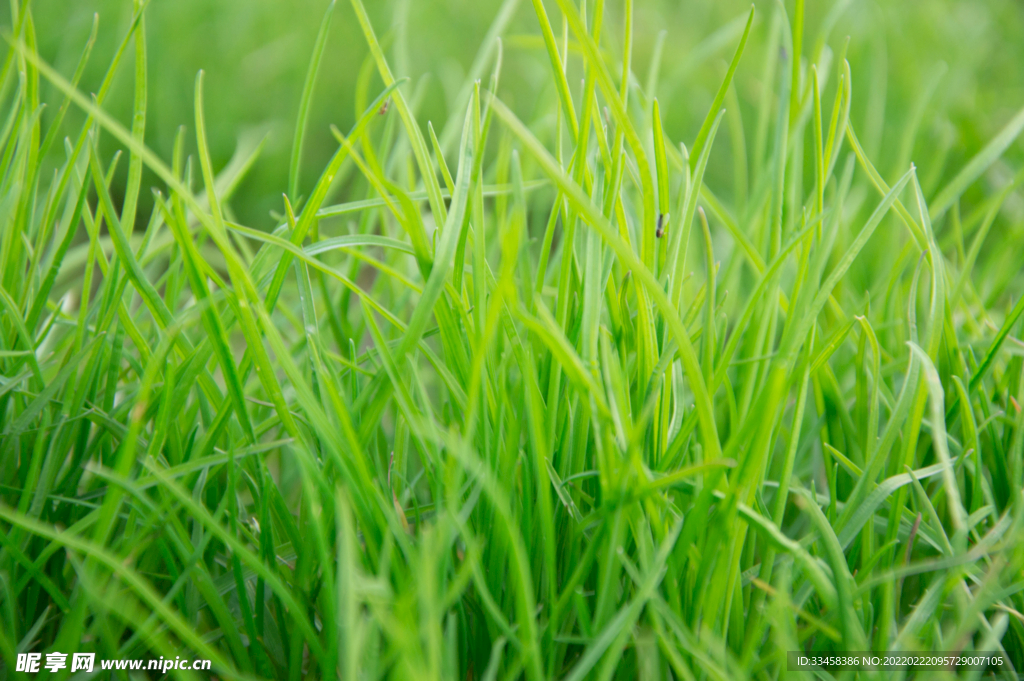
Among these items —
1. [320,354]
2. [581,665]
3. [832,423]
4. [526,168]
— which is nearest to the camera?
[581,665]

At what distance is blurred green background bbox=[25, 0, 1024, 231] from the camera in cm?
129

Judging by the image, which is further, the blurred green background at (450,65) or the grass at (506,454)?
the blurred green background at (450,65)

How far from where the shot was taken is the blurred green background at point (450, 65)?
129 cm

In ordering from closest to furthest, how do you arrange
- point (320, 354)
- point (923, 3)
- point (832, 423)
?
point (320, 354)
point (832, 423)
point (923, 3)

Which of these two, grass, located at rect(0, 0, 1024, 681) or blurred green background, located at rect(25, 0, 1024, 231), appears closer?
grass, located at rect(0, 0, 1024, 681)

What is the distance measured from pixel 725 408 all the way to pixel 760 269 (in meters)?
0.14

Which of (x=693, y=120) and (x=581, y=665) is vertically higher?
(x=693, y=120)

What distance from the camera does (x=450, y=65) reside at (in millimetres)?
1477

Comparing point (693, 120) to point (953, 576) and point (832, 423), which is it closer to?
point (832, 423)

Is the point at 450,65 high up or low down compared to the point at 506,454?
up

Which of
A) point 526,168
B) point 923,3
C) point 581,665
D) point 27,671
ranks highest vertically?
point 923,3

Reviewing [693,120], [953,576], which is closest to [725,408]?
[953,576]

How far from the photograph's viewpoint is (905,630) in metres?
0.40

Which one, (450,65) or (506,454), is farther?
(450,65)
